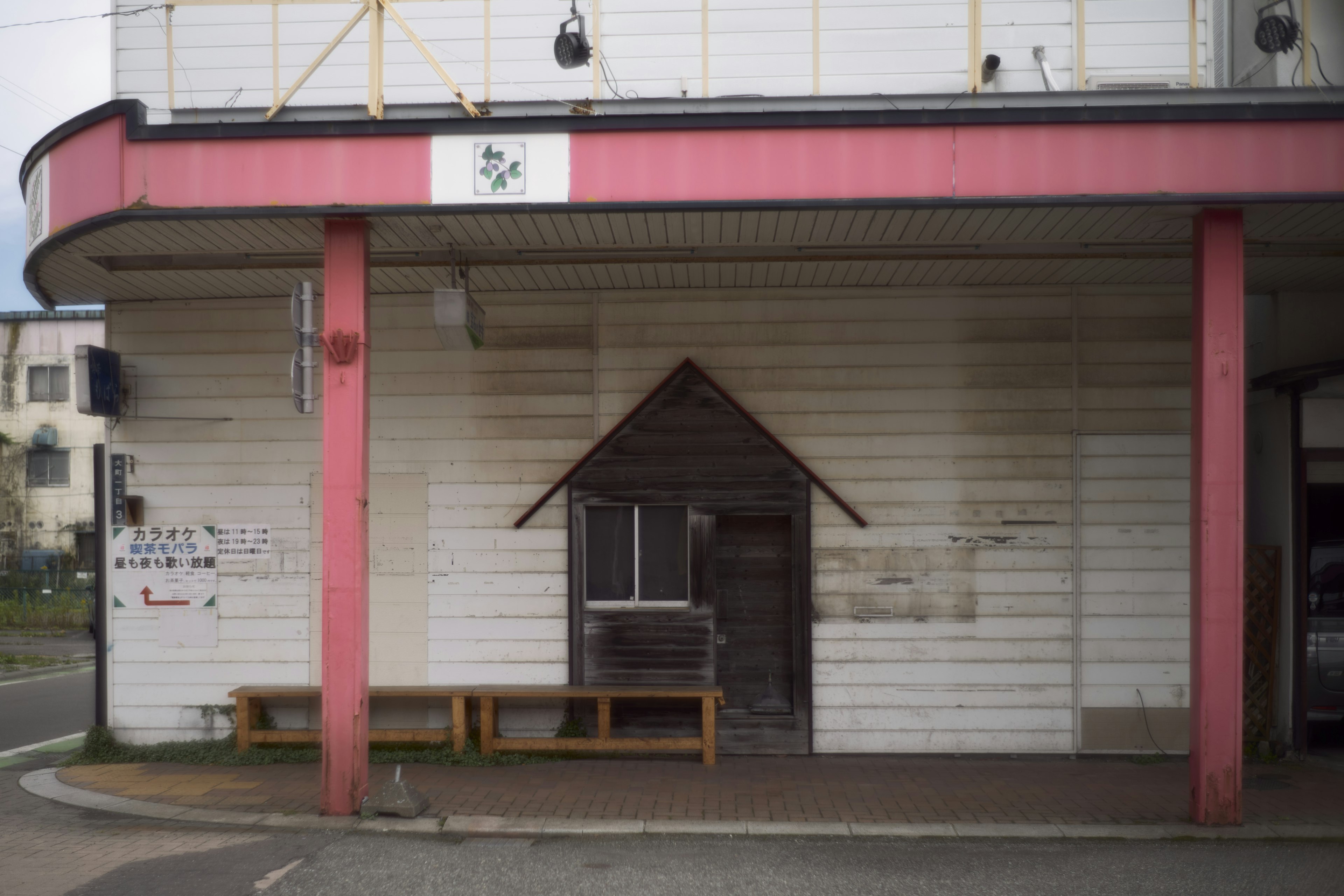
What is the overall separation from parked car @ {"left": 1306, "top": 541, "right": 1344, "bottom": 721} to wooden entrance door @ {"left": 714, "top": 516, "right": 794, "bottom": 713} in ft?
15.7

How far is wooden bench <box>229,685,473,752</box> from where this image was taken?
26.6 feet

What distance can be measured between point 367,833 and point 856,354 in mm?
5641

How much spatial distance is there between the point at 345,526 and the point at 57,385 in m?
25.8

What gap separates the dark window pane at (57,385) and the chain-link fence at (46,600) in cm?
602

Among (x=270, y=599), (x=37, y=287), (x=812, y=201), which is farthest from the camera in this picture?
(x=270, y=599)

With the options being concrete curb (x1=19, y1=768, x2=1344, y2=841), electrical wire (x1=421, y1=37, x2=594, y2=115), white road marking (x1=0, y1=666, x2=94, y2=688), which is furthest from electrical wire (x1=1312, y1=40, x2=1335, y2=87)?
white road marking (x1=0, y1=666, x2=94, y2=688)

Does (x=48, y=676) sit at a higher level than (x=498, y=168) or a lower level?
lower

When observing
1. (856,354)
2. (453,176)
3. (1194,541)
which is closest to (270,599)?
(453,176)

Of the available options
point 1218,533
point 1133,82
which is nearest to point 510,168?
point 1218,533

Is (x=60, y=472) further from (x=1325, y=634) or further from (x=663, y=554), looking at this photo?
(x=1325, y=634)

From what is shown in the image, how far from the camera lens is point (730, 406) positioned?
852 cm

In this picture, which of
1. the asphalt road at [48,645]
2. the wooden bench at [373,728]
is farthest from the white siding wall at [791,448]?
the asphalt road at [48,645]

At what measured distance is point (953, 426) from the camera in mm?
8516

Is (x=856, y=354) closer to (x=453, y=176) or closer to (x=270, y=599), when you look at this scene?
(x=453, y=176)
